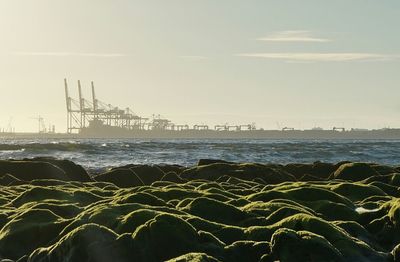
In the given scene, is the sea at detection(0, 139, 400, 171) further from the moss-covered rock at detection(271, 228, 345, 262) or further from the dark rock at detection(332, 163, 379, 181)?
the moss-covered rock at detection(271, 228, 345, 262)

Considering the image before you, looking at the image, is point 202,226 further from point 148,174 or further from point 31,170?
point 31,170

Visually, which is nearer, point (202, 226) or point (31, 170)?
point (202, 226)

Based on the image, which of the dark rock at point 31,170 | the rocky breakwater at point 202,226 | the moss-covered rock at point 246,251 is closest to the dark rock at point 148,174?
the dark rock at point 31,170

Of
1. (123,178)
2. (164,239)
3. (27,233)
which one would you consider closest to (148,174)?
(123,178)

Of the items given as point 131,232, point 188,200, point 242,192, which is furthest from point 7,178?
point 131,232

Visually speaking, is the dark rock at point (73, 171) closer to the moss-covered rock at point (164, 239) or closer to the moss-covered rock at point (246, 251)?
the moss-covered rock at point (164, 239)

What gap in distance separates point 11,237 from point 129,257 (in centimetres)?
297

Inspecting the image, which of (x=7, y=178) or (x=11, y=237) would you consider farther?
(x=7, y=178)

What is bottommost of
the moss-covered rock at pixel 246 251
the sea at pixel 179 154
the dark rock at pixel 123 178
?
the sea at pixel 179 154

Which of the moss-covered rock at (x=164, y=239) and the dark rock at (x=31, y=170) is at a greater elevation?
the dark rock at (x=31, y=170)

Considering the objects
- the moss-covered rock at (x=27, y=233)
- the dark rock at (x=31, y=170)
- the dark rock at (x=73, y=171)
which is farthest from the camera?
the dark rock at (x=73, y=171)

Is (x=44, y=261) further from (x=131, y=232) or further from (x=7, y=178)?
(x=7, y=178)

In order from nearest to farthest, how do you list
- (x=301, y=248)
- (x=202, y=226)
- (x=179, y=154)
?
1. (x=301, y=248)
2. (x=202, y=226)
3. (x=179, y=154)

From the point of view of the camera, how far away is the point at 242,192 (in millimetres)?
17766
